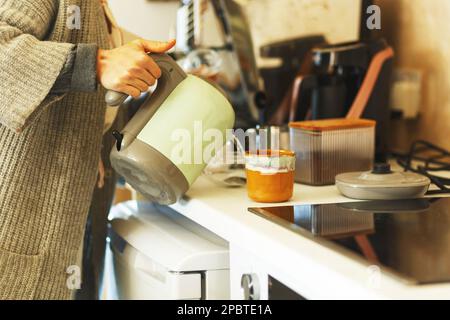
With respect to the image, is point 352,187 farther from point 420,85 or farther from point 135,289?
point 420,85

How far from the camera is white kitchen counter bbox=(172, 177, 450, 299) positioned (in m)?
0.68

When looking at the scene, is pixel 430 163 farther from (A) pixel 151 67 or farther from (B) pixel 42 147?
(B) pixel 42 147

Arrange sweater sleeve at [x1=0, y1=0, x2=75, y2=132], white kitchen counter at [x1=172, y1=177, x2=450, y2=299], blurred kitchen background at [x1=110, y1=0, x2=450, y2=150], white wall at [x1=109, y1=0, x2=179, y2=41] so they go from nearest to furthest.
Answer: white kitchen counter at [x1=172, y1=177, x2=450, y2=299] → sweater sleeve at [x1=0, y1=0, x2=75, y2=132] → blurred kitchen background at [x1=110, y1=0, x2=450, y2=150] → white wall at [x1=109, y1=0, x2=179, y2=41]

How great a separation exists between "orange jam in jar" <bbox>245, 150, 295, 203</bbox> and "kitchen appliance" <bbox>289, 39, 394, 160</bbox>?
428 millimetres

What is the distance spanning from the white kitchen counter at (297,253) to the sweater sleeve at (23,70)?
0.30m

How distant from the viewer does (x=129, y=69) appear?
105 cm

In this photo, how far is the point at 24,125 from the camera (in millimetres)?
1020

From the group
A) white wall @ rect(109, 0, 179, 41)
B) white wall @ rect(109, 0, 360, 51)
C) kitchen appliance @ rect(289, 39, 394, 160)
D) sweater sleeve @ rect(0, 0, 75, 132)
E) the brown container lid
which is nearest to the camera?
sweater sleeve @ rect(0, 0, 75, 132)

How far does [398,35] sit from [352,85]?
1.05 ft

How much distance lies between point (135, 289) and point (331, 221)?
494 mm

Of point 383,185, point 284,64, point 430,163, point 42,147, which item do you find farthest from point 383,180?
point 284,64

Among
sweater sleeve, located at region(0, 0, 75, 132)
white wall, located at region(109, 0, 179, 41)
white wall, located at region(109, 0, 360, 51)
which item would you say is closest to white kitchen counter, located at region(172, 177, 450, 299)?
sweater sleeve, located at region(0, 0, 75, 132)

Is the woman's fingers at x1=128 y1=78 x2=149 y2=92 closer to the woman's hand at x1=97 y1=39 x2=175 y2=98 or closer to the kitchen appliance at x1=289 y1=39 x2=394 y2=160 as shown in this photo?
the woman's hand at x1=97 y1=39 x2=175 y2=98
